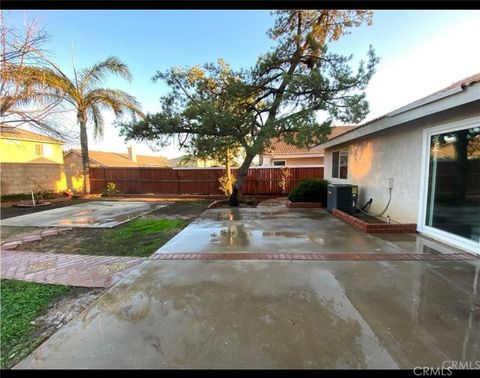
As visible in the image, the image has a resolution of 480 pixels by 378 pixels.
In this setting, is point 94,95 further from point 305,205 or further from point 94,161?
point 94,161

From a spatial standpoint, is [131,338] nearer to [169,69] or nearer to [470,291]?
[470,291]

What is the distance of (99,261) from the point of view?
4066 millimetres

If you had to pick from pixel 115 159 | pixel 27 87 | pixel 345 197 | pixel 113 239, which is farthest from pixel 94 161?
pixel 345 197

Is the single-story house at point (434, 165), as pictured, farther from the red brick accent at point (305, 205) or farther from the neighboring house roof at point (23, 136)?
the neighboring house roof at point (23, 136)

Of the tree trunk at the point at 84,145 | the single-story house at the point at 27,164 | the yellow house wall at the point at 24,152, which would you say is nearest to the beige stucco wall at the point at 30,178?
the single-story house at the point at 27,164

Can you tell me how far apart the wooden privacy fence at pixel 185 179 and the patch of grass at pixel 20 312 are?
38.0 ft

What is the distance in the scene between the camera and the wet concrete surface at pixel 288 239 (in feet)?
14.4

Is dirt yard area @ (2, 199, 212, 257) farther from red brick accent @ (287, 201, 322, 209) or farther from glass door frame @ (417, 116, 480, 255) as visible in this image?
glass door frame @ (417, 116, 480, 255)

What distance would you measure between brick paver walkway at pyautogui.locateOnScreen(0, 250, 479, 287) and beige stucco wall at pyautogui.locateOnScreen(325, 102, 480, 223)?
210 centimetres

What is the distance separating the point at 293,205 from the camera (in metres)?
9.42

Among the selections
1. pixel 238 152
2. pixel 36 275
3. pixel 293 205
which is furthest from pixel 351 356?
pixel 238 152

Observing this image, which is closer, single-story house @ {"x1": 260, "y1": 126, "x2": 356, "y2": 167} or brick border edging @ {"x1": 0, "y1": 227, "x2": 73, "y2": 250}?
brick border edging @ {"x1": 0, "y1": 227, "x2": 73, "y2": 250}

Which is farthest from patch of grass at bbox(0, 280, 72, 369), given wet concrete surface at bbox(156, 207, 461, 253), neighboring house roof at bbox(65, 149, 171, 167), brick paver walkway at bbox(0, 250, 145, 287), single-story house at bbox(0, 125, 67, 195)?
neighboring house roof at bbox(65, 149, 171, 167)

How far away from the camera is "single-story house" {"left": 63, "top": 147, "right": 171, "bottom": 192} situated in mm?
15859
